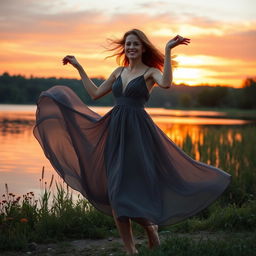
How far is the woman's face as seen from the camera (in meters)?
4.55

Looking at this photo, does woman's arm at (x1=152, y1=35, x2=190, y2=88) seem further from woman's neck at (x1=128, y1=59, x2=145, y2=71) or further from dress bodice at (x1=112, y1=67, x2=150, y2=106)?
woman's neck at (x1=128, y1=59, x2=145, y2=71)

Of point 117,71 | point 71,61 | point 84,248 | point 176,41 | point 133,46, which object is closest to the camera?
point 176,41

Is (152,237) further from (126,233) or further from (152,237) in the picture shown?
(126,233)

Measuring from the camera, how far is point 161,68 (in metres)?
4.71

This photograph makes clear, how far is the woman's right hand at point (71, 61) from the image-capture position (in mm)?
4892

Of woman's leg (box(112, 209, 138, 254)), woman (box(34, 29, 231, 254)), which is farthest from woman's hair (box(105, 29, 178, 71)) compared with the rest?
woman's leg (box(112, 209, 138, 254))

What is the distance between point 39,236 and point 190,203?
1.76 meters

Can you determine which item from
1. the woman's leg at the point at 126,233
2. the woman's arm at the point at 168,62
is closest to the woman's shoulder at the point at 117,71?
the woman's arm at the point at 168,62

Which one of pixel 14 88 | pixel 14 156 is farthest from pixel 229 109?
pixel 14 156

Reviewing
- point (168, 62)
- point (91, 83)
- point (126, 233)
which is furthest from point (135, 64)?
point (126, 233)

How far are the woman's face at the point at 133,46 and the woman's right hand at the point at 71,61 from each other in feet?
1.86

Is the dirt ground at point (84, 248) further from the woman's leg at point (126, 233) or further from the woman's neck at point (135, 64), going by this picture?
the woman's neck at point (135, 64)

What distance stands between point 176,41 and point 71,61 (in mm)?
1137

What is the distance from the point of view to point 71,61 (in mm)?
4918
